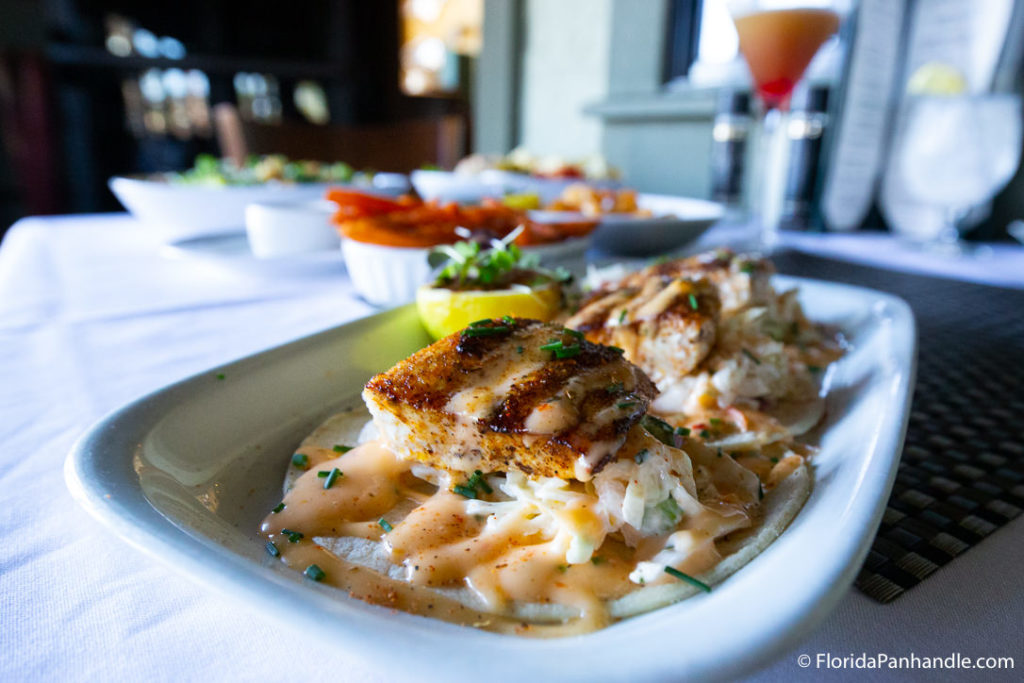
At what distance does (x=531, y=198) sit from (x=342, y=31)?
6638mm

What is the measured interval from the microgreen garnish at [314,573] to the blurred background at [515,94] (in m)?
2.98

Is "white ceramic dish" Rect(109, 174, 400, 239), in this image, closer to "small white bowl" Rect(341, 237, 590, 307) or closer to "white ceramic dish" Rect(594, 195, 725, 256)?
"small white bowl" Rect(341, 237, 590, 307)

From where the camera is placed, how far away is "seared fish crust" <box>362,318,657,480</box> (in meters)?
0.73

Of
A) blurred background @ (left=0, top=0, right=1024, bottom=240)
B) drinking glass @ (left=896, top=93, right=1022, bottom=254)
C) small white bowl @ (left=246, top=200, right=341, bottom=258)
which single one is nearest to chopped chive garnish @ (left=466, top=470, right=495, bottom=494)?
small white bowl @ (left=246, top=200, right=341, bottom=258)

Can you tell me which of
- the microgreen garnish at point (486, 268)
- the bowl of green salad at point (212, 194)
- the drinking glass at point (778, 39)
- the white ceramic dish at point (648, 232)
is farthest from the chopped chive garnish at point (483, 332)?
the drinking glass at point (778, 39)

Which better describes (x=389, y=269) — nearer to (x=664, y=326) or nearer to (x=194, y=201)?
(x=664, y=326)

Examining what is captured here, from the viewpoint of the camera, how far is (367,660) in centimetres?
46

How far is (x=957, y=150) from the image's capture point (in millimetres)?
2908

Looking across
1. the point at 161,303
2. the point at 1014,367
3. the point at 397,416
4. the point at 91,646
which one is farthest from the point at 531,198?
the point at 91,646

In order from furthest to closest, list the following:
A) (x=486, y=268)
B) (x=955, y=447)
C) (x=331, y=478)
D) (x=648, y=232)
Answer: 1. (x=648, y=232)
2. (x=486, y=268)
3. (x=955, y=447)
4. (x=331, y=478)

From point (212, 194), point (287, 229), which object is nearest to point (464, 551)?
point (287, 229)

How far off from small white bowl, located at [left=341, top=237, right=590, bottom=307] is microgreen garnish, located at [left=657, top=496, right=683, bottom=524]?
1045 mm

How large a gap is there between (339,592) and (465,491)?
0.69ft

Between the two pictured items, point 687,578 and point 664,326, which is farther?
point 664,326
